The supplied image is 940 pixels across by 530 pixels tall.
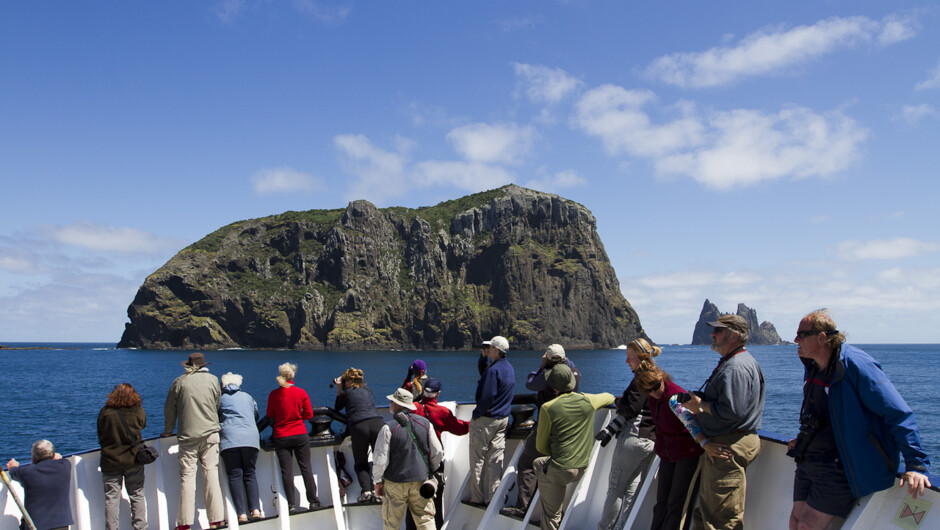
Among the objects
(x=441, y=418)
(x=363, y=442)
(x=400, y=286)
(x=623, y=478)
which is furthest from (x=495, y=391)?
(x=400, y=286)

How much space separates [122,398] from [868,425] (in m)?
6.51

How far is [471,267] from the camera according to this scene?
544ft

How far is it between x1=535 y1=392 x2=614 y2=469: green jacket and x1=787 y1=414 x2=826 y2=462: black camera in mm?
1742

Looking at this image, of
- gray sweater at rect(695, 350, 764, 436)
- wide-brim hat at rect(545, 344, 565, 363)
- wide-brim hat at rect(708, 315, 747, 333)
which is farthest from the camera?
wide-brim hat at rect(545, 344, 565, 363)

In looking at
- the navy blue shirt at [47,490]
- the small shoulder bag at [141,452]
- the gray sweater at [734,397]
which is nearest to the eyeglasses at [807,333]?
the gray sweater at [734,397]

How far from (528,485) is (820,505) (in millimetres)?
3179

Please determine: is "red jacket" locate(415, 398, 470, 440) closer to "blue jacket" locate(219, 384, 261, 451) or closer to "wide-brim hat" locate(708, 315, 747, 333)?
"blue jacket" locate(219, 384, 261, 451)

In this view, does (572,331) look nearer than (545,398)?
No

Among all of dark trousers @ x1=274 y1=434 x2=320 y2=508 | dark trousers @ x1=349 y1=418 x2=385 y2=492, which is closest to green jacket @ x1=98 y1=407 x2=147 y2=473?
dark trousers @ x1=274 y1=434 x2=320 y2=508

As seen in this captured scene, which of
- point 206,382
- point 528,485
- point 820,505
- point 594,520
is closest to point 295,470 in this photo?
point 206,382

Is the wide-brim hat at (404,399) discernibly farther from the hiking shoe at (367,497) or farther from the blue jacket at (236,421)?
the hiking shoe at (367,497)

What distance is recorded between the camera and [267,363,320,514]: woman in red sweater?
703cm

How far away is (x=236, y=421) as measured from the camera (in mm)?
6871

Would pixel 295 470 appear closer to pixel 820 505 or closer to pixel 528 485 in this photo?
pixel 528 485
